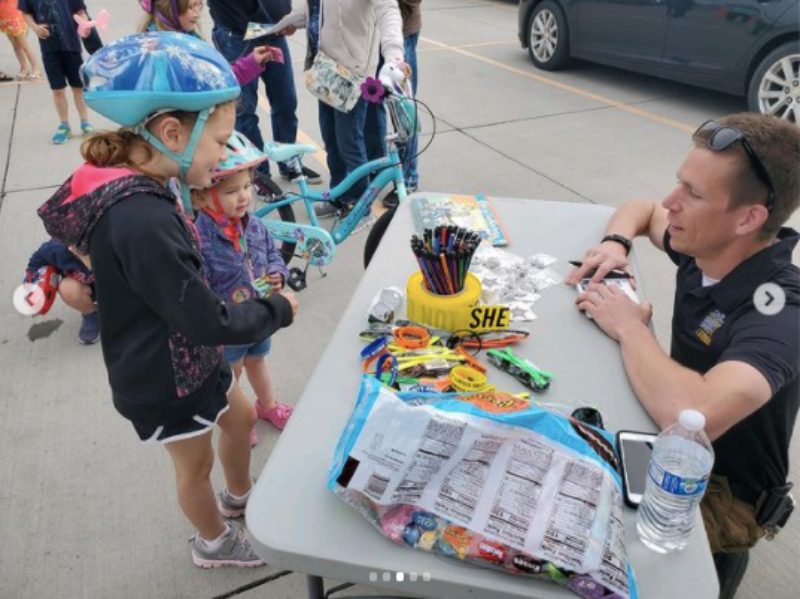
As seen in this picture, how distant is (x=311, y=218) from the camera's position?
361cm

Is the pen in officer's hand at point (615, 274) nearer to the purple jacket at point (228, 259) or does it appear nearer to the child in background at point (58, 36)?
the purple jacket at point (228, 259)

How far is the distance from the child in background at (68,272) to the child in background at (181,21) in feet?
4.18

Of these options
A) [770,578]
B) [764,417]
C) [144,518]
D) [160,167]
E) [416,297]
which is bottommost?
[144,518]

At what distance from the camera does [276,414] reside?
2615 millimetres

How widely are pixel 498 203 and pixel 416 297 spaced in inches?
33.6

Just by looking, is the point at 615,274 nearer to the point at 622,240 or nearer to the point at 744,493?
the point at 622,240

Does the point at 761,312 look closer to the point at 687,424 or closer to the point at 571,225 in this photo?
the point at 687,424

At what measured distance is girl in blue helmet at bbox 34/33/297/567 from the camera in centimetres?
128

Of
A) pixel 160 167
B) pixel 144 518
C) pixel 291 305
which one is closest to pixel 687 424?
pixel 291 305

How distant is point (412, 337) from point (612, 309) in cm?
56

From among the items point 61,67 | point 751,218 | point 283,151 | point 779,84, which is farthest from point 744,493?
point 61,67

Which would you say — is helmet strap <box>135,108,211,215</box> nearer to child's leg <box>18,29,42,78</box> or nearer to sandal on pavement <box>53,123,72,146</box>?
sandal on pavement <box>53,123,72,146</box>

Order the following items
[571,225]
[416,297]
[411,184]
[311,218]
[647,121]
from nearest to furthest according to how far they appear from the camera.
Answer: [416,297], [571,225], [311,218], [411,184], [647,121]

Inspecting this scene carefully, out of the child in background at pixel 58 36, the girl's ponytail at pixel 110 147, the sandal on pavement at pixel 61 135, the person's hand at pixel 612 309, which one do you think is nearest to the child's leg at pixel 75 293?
the girl's ponytail at pixel 110 147
